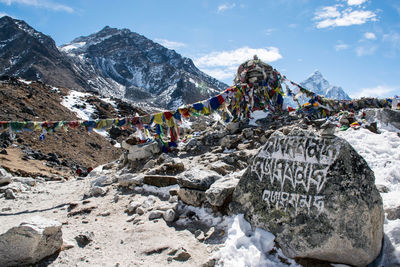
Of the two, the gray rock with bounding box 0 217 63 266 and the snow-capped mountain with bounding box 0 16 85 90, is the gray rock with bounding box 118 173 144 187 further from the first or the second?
the snow-capped mountain with bounding box 0 16 85 90

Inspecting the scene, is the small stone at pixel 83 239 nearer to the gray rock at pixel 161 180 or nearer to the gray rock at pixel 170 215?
the gray rock at pixel 170 215

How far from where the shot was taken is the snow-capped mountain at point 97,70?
10600cm

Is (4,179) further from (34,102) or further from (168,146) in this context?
(34,102)

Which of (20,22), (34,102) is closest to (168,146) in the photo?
(34,102)

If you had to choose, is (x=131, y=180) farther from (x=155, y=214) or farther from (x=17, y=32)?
(x=17, y=32)

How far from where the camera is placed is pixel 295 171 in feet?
12.3

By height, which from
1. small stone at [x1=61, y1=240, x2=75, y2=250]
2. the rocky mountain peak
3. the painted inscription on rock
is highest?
the rocky mountain peak

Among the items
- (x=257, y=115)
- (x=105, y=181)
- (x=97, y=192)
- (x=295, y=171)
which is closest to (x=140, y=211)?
(x=97, y=192)

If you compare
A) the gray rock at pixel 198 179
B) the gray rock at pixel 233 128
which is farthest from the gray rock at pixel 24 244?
the gray rock at pixel 233 128

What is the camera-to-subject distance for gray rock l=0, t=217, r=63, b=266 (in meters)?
3.62

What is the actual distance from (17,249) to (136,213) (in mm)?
2112

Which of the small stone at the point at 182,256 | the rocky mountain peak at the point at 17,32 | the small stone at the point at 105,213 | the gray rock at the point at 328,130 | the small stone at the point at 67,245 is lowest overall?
the small stone at the point at 67,245

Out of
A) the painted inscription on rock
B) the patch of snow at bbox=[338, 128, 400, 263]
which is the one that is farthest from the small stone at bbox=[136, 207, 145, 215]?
the patch of snow at bbox=[338, 128, 400, 263]

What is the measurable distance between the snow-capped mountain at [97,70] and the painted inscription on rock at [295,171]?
336 ft
